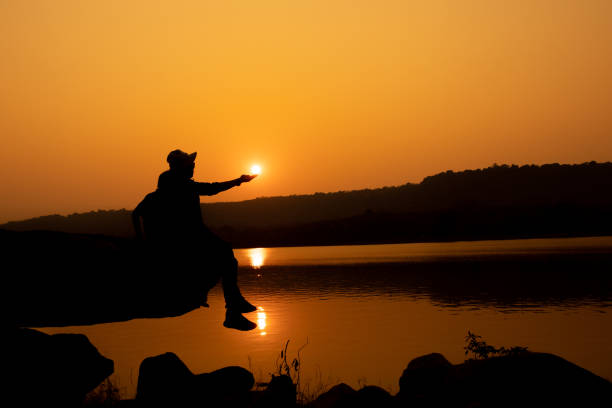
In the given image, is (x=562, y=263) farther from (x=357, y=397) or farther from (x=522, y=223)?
(x=522, y=223)

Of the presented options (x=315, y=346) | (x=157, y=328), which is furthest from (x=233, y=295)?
(x=157, y=328)

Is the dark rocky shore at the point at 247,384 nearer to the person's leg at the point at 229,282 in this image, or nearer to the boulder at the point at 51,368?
the boulder at the point at 51,368

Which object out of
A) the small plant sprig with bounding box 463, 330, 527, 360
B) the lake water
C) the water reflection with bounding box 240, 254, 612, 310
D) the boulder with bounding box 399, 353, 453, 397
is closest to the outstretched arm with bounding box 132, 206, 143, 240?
the boulder with bounding box 399, 353, 453, 397

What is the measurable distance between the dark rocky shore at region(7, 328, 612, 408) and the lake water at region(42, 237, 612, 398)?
24.7 feet

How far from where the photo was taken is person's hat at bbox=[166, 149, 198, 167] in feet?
39.8

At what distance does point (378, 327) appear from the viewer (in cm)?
3675

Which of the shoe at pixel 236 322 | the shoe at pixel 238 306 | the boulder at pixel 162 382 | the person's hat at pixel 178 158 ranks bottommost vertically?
the boulder at pixel 162 382

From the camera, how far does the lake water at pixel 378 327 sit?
2719 cm

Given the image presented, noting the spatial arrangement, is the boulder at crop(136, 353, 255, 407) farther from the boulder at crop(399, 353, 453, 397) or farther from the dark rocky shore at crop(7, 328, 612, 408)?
the boulder at crop(399, 353, 453, 397)

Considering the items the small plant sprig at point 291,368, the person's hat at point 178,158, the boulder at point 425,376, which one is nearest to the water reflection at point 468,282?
the small plant sprig at point 291,368

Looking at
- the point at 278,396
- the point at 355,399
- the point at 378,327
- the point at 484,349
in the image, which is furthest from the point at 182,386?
the point at 378,327

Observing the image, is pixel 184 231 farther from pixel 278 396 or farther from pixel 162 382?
A: pixel 278 396

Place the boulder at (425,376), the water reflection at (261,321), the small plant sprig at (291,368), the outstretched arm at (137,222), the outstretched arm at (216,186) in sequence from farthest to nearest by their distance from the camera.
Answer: the water reflection at (261,321)
the small plant sprig at (291,368)
the boulder at (425,376)
the outstretched arm at (216,186)
the outstretched arm at (137,222)

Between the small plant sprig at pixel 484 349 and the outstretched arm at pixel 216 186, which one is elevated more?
the outstretched arm at pixel 216 186
